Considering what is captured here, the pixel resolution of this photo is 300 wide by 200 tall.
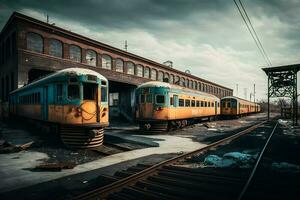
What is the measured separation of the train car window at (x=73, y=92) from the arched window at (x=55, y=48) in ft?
44.0

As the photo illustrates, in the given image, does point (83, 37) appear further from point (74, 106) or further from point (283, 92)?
point (283, 92)

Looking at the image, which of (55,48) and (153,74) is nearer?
(55,48)

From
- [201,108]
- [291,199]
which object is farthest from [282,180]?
[201,108]

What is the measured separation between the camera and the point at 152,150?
9.90 meters

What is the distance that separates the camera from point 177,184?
5340mm

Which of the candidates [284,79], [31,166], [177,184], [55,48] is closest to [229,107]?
[284,79]

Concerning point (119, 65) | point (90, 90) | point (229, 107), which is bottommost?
point (229, 107)

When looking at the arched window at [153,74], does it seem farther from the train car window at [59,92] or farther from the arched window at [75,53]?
the train car window at [59,92]

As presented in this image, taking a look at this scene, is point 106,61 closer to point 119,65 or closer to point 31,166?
point 119,65

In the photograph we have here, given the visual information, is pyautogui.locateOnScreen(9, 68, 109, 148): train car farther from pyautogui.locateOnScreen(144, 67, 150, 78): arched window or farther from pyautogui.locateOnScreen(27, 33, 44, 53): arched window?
pyautogui.locateOnScreen(144, 67, 150, 78): arched window

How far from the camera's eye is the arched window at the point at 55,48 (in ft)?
70.0

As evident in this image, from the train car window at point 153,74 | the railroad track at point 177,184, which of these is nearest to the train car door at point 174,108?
the railroad track at point 177,184

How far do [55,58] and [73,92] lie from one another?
43.4 feet

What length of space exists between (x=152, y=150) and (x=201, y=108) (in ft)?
45.5
